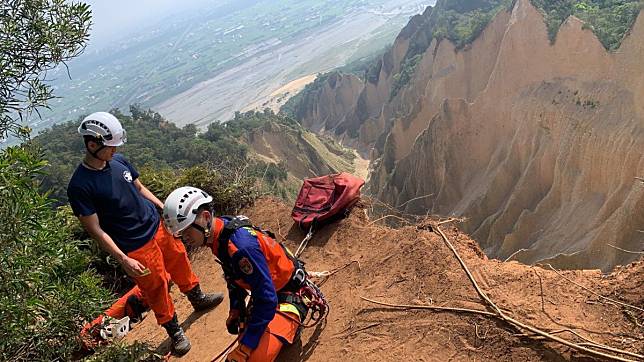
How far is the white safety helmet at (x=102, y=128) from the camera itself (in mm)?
3953

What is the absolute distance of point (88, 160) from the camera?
4.08 meters

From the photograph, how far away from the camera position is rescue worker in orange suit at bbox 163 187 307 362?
11.6ft

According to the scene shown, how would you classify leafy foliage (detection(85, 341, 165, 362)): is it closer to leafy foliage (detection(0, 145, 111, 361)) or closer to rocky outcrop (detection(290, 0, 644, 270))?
leafy foliage (detection(0, 145, 111, 361))

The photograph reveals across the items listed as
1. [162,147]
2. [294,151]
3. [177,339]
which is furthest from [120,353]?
[294,151]

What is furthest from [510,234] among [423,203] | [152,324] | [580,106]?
[152,324]

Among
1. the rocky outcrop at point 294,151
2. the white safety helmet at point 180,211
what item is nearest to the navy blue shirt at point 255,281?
the white safety helmet at point 180,211

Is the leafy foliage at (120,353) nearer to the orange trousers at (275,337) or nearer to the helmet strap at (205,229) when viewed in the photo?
the orange trousers at (275,337)

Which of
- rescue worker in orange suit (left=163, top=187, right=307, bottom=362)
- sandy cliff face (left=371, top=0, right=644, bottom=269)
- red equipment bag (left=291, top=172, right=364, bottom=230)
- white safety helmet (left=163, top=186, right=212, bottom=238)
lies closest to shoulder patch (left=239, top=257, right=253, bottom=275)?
rescue worker in orange suit (left=163, top=187, right=307, bottom=362)

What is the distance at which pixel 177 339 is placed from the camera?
481 centimetres

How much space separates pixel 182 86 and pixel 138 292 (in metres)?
108

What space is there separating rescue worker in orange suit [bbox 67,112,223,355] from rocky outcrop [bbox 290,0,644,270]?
21.9ft

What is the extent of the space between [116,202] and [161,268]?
0.75 meters

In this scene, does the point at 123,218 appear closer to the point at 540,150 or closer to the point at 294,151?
the point at 540,150

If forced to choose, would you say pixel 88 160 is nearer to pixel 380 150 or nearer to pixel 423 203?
pixel 423 203
